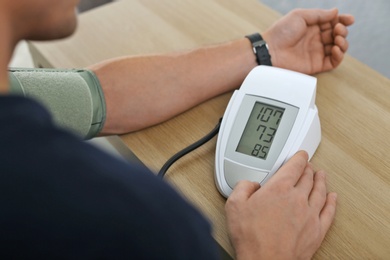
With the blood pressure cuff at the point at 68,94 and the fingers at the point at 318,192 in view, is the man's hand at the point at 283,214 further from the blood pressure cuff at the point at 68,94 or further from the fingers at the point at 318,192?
the blood pressure cuff at the point at 68,94

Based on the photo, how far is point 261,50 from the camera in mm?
938

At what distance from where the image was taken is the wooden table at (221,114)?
710 mm

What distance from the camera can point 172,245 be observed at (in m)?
0.46

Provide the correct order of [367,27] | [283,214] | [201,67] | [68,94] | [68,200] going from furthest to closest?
[367,27]
[201,67]
[68,94]
[283,214]
[68,200]

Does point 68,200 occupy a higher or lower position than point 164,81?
higher

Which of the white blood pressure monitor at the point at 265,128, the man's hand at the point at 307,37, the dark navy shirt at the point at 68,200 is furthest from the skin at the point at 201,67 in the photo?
the dark navy shirt at the point at 68,200

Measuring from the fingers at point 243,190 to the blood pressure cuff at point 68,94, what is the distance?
0.26 m

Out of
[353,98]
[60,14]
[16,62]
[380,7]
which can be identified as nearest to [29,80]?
[60,14]

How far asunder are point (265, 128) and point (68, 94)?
0.32 m

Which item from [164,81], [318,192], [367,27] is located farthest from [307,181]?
[367,27]

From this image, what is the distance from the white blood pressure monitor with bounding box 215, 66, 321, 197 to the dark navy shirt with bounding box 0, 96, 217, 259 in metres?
0.30

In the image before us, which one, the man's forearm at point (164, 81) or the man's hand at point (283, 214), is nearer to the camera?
the man's hand at point (283, 214)

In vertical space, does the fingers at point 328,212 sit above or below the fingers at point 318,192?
below

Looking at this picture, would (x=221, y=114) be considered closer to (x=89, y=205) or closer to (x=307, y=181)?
(x=307, y=181)
